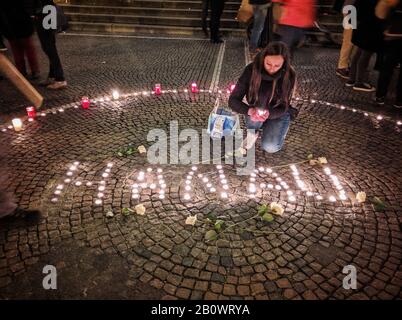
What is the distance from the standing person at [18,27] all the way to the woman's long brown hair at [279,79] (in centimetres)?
493

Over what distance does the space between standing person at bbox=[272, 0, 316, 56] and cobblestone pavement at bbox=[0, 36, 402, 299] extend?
172cm

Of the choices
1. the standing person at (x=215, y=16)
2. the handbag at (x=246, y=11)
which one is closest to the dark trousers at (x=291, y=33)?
the handbag at (x=246, y=11)

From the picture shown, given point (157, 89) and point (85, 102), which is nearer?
point (85, 102)

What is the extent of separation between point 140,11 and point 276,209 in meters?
11.7

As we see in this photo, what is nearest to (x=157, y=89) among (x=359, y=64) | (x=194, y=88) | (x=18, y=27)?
(x=194, y=88)

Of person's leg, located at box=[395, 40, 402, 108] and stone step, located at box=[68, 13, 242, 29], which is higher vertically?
stone step, located at box=[68, 13, 242, 29]

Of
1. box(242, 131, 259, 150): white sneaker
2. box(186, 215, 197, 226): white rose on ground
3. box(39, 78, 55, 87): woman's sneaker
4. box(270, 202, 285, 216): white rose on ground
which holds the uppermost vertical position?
box(39, 78, 55, 87): woman's sneaker

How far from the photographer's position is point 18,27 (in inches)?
250

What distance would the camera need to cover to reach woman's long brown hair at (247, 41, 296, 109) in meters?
3.76

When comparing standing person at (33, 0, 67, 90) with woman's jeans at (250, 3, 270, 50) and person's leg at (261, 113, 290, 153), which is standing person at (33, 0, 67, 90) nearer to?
person's leg at (261, 113, 290, 153)

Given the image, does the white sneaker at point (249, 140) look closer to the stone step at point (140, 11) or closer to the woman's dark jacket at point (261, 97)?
the woman's dark jacket at point (261, 97)

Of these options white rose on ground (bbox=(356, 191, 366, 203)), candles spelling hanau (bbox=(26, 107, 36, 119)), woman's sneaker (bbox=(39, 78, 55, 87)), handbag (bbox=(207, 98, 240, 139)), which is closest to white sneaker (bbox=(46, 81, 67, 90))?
woman's sneaker (bbox=(39, 78, 55, 87))

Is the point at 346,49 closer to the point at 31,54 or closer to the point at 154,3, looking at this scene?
the point at 31,54
